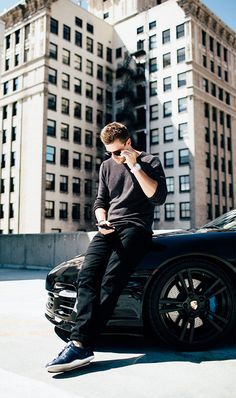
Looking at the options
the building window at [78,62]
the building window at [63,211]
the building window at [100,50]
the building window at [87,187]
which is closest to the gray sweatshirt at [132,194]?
the building window at [63,211]

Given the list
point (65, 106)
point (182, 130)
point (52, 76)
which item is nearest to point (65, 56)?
point (52, 76)

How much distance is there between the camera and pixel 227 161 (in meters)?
45.6

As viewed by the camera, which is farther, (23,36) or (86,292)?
(23,36)

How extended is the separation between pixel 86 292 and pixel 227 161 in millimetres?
44971

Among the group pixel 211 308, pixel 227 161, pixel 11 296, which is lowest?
pixel 11 296

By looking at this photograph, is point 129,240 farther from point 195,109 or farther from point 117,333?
point 195,109

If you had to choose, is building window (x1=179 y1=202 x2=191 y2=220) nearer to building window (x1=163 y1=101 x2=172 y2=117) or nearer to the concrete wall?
building window (x1=163 y1=101 x2=172 y2=117)

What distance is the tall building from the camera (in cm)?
3988

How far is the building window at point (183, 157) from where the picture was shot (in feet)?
132

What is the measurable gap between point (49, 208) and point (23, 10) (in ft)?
73.2

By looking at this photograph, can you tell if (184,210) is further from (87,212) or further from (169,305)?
(169,305)

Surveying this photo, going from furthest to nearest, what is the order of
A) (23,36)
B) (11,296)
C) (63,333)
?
1. (23,36)
2. (11,296)
3. (63,333)

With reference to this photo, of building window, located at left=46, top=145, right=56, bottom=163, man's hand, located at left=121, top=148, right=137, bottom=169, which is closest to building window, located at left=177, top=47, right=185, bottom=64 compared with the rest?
building window, located at left=46, top=145, right=56, bottom=163

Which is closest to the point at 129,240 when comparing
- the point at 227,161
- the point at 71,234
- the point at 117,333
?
the point at 117,333
